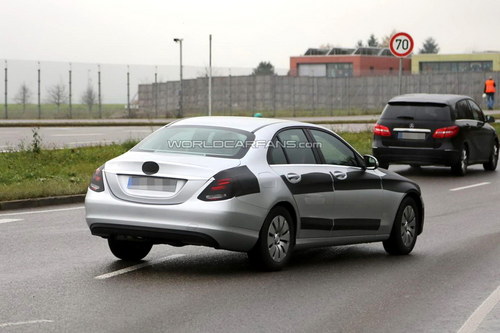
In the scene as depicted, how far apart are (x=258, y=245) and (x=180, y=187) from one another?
2.91 ft

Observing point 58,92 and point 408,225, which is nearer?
point 408,225

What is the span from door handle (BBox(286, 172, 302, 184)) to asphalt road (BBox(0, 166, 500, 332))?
2.76 feet

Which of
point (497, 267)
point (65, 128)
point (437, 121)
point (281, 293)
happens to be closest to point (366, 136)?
point (437, 121)

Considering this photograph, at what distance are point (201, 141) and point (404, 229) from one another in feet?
8.93

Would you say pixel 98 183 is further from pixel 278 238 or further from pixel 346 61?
pixel 346 61

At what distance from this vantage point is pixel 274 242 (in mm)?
10102

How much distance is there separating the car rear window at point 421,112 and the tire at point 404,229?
35.9 feet

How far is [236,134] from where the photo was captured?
10.5 m

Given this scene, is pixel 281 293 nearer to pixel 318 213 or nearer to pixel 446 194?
pixel 318 213

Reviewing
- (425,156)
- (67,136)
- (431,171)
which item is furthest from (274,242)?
(67,136)

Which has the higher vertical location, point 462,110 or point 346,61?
point 346,61

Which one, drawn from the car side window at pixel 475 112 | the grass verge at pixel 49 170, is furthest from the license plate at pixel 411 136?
the grass verge at pixel 49 170

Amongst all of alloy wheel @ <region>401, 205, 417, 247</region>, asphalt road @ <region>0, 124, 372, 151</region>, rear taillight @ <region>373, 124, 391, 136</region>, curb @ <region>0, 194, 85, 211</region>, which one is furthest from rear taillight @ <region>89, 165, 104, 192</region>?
asphalt road @ <region>0, 124, 372, 151</region>

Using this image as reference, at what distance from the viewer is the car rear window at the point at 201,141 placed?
33.5 ft
